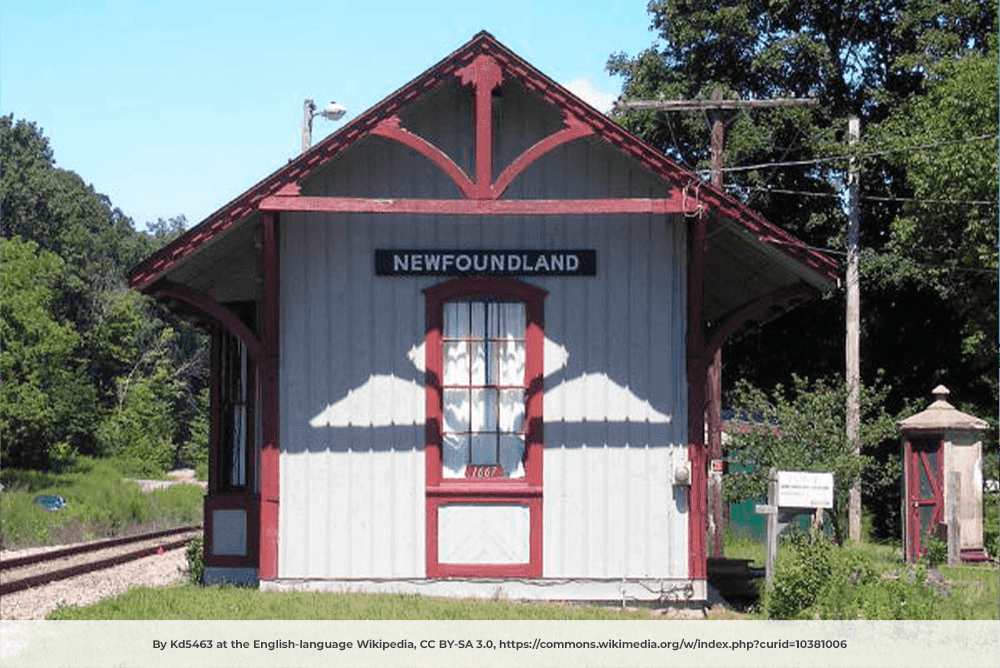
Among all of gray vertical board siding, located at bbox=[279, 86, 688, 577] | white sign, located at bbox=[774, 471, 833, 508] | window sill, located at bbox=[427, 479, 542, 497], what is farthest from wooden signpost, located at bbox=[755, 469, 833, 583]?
window sill, located at bbox=[427, 479, 542, 497]

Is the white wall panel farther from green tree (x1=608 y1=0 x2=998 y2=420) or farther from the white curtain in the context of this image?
green tree (x1=608 y1=0 x2=998 y2=420)

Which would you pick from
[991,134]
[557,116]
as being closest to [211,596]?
[557,116]

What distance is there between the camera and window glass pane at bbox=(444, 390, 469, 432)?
16328 millimetres

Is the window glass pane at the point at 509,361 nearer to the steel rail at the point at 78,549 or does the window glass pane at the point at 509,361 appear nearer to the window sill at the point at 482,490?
the window sill at the point at 482,490

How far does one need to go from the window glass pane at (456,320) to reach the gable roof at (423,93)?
6.97ft

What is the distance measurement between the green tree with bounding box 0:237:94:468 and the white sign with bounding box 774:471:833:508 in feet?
76.7

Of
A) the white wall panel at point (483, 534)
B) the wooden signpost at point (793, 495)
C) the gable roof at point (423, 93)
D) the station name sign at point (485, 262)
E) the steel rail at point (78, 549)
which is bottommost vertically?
the steel rail at point (78, 549)

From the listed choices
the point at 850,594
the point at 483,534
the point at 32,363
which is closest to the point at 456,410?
the point at 483,534

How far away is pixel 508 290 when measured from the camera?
16.3 metres

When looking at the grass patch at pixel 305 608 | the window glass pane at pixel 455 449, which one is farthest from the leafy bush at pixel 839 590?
the window glass pane at pixel 455 449

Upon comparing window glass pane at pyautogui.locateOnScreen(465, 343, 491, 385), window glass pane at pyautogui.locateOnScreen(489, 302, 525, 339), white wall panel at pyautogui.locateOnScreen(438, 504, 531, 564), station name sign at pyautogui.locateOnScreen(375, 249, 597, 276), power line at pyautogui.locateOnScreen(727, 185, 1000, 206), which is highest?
A: power line at pyautogui.locateOnScreen(727, 185, 1000, 206)

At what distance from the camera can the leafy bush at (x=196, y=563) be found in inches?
722

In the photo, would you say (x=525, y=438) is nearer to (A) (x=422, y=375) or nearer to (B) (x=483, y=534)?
(B) (x=483, y=534)

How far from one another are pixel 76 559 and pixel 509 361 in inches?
469
